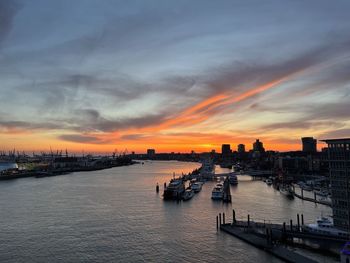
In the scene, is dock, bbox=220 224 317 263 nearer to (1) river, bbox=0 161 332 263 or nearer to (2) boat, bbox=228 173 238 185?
(1) river, bbox=0 161 332 263

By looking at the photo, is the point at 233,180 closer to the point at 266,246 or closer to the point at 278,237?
the point at 278,237

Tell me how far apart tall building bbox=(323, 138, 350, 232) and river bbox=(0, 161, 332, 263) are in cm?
287

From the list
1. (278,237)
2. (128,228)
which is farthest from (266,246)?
(128,228)

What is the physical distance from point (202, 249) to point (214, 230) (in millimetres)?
4339

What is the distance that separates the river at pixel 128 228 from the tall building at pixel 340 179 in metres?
2.87

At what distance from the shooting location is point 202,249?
19.7 metres

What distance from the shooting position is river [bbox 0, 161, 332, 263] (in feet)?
61.5

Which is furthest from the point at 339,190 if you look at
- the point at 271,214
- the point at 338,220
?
the point at 271,214

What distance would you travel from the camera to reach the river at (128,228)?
18750 millimetres

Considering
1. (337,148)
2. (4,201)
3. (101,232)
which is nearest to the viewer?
(337,148)

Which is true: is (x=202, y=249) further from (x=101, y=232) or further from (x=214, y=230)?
(x=101, y=232)

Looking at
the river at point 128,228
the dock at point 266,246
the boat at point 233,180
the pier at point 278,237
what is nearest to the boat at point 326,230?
the pier at point 278,237

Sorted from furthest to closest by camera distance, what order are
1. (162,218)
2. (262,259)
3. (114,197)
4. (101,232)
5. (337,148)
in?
(114,197) → (162,218) → (101,232) → (337,148) → (262,259)

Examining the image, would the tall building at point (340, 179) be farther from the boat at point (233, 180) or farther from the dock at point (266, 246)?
the boat at point (233, 180)
